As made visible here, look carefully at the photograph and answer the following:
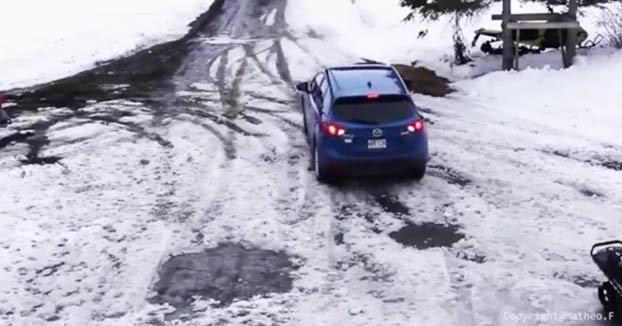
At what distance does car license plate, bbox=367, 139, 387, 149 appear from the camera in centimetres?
1216

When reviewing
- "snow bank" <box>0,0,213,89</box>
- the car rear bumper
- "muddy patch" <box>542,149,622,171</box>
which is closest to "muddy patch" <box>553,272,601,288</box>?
the car rear bumper

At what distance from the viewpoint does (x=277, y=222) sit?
1115cm

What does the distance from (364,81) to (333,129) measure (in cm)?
116

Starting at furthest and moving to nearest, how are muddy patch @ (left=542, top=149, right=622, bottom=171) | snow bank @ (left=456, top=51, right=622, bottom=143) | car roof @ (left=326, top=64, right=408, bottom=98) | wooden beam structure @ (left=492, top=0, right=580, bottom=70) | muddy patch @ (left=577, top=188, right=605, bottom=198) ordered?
wooden beam structure @ (left=492, top=0, right=580, bottom=70) < snow bank @ (left=456, top=51, right=622, bottom=143) < muddy patch @ (left=542, top=149, right=622, bottom=171) < car roof @ (left=326, top=64, right=408, bottom=98) < muddy patch @ (left=577, top=188, right=605, bottom=198)

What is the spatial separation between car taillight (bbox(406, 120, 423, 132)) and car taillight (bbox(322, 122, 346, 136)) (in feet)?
3.61

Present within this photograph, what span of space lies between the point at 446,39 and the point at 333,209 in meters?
19.2

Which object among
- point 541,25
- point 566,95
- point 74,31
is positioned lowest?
point 566,95

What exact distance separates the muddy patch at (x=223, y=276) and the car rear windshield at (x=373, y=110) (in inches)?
127

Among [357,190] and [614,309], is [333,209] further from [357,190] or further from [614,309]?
[614,309]

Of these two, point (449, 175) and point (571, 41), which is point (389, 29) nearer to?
point (571, 41)

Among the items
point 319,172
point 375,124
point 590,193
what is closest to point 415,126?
point 375,124

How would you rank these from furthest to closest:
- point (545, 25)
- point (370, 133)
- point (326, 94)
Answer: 1. point (545, 25)
2. point (326, 94)
3. point (370, 133)

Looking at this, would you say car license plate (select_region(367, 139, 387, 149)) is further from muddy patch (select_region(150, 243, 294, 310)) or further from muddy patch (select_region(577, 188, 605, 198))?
muddy patch (select_region(577, 188, 605, 198))

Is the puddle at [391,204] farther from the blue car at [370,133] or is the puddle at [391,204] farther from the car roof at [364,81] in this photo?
the car roof at [364,81]
